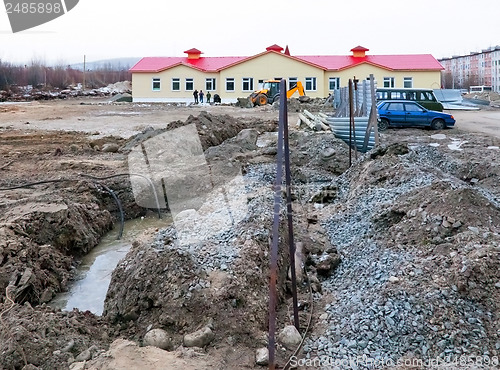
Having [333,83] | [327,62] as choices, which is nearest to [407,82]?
[333,83]

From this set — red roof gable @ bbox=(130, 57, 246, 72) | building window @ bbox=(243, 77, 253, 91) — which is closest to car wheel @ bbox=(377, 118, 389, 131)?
building window @ bbox=(243, 77, 253, 91)

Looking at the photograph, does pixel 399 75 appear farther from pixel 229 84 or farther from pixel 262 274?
pixel 262 274

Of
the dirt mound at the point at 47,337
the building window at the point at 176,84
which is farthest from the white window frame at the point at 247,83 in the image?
the dirt mound at the point at 47,337

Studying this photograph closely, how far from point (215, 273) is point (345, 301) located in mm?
1413

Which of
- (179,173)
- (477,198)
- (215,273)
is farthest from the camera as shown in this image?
(179,173)

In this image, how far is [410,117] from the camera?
19.6m

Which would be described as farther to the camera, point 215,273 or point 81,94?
point 81,94

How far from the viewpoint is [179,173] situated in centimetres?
1197

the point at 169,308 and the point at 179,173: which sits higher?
the point at 179,173

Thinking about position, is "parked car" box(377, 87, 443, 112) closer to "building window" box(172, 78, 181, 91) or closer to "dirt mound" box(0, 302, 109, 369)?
"dirt mound" box(0, 302, 109, 369)

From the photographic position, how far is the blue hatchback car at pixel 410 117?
19.5 metres

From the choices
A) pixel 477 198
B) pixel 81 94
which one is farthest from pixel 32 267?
pixel 81 94

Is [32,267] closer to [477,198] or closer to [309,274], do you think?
[309,274]

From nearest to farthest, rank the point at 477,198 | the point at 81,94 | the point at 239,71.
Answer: the point at 477,198 < the point at 239,71 < the point at 81,94
